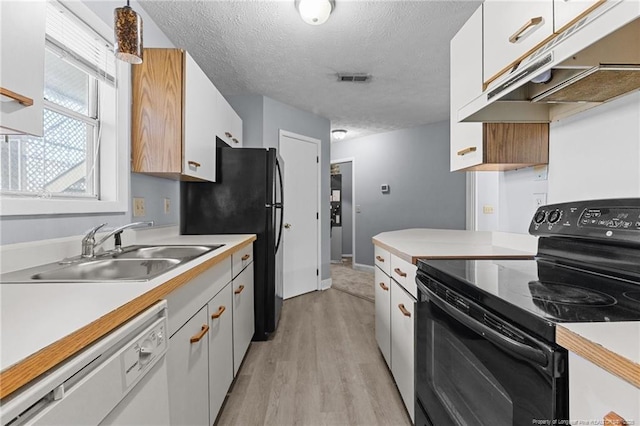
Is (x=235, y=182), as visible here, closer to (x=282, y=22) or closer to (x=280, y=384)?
(x=282, y=22)

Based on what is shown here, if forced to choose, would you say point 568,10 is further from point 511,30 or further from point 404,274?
point 404,274

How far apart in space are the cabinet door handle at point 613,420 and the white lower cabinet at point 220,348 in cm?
126

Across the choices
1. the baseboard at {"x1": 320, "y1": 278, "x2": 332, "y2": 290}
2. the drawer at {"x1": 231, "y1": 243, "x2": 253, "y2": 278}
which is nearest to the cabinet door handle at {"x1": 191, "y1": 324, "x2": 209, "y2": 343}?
the drawer at {"x1": 231, "y1": 243, "x2": 253, "y2": 278}

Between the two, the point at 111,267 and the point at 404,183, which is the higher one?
the point at 404,183

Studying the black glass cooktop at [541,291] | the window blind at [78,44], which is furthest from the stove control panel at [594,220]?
the window blind at [78,44]

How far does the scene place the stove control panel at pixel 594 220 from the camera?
87cm

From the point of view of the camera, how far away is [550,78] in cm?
113

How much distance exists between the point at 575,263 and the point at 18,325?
4.84 ft

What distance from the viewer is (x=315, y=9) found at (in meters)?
1.89

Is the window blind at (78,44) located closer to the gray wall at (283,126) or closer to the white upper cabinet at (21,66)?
the white upper cabinet at (21,66)

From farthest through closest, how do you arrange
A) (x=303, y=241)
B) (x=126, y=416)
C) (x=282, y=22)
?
(x=303, y=241) → (x=282, y=22) → (x=126, y=416)

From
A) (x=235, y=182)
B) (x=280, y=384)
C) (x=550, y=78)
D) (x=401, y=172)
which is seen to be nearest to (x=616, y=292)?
(x=550, y=78)

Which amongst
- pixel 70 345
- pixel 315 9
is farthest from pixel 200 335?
pixel 315 9

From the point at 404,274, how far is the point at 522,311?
2.87 feet
